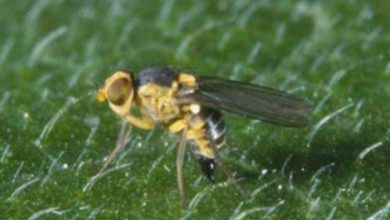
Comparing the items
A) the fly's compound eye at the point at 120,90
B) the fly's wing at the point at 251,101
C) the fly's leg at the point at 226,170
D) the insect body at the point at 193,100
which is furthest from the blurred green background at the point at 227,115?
the fly's compound eye at the point at 120,90

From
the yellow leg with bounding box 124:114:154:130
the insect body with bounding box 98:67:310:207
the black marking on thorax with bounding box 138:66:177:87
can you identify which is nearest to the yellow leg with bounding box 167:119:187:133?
the insect body with bounding box 98:67:310:207

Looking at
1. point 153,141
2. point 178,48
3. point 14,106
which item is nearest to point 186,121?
point 153,141

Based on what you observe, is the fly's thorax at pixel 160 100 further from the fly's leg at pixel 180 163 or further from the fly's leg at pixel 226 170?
the fly's leg at pixel 226 170

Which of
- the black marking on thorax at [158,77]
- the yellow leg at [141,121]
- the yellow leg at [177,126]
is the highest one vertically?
the black marking on thorax at [158,77]

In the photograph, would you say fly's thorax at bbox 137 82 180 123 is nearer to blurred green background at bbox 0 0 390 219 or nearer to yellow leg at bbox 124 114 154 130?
yellow leg at bbox 124 114 154 130

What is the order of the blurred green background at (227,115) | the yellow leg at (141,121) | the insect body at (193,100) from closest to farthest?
the blurred green background at (227,115) → the insect body at (193,100) → the yellow leg at (141,121)

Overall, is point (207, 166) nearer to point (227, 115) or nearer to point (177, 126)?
point (177, 126)

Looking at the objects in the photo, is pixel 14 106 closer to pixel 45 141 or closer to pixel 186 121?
pixel 45 141
